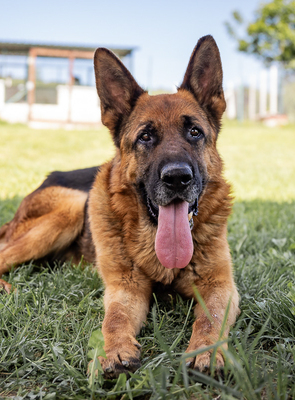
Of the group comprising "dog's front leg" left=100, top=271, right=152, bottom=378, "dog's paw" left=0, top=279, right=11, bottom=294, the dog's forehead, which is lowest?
"dog's paw" left=0, top=279, right=11, bottom=294

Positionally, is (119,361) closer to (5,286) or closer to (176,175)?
(176,175)

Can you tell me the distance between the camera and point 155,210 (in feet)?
9.13

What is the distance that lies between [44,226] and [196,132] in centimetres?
167

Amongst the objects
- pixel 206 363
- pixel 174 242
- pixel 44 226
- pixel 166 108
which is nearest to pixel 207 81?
pixel 166 108

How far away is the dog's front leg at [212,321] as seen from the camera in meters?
1.84

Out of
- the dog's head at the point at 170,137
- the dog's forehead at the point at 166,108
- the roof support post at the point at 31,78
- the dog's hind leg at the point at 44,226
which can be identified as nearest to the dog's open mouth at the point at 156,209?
the dog's head at the point at 170,137

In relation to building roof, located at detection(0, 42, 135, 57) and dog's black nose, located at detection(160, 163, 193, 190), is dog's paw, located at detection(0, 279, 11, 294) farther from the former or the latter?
building roof, located at detection(0, 42, 135, 57)

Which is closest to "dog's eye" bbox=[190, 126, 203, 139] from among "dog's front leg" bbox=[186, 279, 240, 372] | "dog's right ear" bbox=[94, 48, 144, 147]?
"dog's right ear" bbox=[94, 48, 144, 147]

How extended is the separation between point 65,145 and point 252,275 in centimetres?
1216

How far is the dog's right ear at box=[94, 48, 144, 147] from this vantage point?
307cm

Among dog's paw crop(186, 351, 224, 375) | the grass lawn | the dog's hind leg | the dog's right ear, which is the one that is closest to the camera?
the grass lawn

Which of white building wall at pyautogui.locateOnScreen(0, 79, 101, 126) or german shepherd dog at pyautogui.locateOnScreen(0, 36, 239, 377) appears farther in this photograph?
white building wall at pyautogui.locateOnScreen(0, 79, 101, 126)

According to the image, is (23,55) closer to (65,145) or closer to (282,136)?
(65,145)

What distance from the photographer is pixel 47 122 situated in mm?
22516
